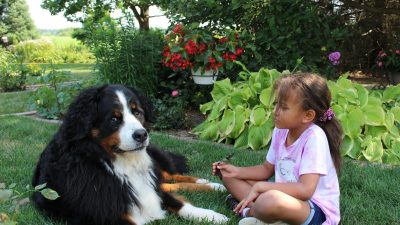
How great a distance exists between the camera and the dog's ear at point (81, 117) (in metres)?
2.96

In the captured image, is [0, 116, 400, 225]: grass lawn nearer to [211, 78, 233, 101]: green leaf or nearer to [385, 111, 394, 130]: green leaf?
[385, 111, 394, 130]: green leaf

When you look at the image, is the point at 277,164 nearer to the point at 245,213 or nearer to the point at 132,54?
the point at 245,213

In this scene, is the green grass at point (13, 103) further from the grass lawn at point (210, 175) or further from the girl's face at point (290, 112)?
the girl's face at point (290, 112)

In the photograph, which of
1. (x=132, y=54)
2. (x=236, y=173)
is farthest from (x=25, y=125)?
(x=236, y=173)

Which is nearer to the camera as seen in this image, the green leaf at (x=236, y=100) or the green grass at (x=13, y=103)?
the green leaf at (x=236, y=100)

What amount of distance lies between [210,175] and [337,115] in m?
1.74

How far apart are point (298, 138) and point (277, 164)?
1.10 feet

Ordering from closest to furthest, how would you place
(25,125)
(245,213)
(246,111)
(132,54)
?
(245,213), (246,111), (25,125), (132,54)

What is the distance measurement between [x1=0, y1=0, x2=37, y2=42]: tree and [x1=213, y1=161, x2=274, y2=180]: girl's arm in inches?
1531

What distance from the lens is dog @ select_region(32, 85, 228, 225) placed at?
296 centimetres

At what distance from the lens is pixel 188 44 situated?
6.70 meters

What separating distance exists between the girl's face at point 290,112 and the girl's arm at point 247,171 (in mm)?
627

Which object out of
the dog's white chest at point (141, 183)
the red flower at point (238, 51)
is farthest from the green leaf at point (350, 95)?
the dog's white chest at point (141, 183)

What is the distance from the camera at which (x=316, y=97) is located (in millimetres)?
2750
